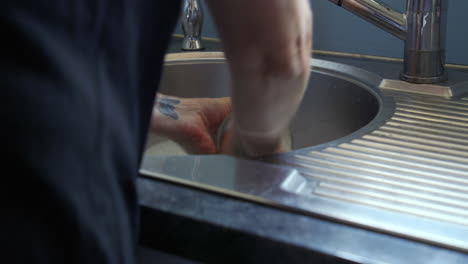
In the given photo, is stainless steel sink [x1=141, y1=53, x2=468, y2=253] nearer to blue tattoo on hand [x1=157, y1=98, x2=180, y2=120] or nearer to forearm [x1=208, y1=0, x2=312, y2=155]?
forearm [x1=208, y1=0, x2=312, y2=155]

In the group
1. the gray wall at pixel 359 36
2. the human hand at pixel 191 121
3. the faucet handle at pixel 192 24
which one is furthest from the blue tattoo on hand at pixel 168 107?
the gray wall at pixel 359 36

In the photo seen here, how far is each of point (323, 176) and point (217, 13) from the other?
0.75ft

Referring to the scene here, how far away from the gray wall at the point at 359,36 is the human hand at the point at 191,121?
0.84 ft

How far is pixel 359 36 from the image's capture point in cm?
103

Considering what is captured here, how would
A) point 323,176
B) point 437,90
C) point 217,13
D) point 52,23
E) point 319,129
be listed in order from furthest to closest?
1. point 319,129
2. point 437,90
3. point 323,176
4. point 217,13
5. point 52,23

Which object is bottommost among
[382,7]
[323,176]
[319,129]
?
[319,129]

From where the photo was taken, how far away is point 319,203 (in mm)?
481

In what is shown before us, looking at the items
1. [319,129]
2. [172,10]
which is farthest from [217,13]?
[319,129]

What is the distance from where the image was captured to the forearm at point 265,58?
399mm

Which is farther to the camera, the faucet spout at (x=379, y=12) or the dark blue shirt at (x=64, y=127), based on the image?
the faucet spout at (x=379, y=12)

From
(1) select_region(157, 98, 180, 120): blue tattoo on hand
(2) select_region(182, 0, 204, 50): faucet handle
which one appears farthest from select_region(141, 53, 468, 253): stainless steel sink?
(2) select_region(182, 0, 204, 50): faucet handle

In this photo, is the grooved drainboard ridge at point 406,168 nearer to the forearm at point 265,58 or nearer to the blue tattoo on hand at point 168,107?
the forearm at point 265,58

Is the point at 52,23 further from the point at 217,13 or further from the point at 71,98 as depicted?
the point at 217,13

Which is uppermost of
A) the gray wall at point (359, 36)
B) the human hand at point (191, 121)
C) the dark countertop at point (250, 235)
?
the gray wall at point (359, 36)
